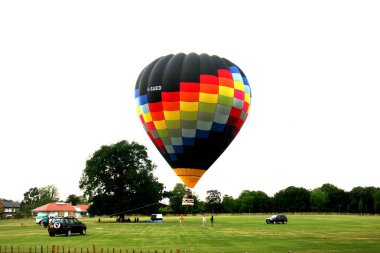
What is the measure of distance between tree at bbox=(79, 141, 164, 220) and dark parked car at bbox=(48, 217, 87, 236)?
3683 centimetres

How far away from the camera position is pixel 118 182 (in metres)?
79.6

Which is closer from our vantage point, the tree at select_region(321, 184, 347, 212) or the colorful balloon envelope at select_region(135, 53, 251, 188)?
the colorful balloon envelope at select_region(135, 53, 251, 188)

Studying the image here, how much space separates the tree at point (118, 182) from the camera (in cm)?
7738

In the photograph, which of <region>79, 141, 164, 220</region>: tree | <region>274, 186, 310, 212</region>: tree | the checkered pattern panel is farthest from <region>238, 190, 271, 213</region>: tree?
the checkered pattern panel

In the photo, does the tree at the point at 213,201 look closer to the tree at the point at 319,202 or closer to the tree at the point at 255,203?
the tree at the point at 255,203

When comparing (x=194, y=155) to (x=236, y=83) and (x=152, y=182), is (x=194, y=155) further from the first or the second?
(x=152, y=182)

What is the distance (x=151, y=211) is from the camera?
81000 mm

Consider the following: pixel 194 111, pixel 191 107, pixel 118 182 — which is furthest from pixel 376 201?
pixel 191 107

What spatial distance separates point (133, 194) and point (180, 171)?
A: 40.5 metres

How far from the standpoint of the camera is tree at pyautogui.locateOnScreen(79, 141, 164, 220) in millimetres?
77375

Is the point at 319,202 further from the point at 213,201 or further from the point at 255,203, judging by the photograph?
the point at 213,201

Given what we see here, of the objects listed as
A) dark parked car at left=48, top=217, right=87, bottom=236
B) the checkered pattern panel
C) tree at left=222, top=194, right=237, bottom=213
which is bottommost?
tree at left=222, top=194, right=237, bottom=213

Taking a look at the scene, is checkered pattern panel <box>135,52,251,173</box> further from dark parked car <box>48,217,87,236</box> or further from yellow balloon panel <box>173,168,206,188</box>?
dark parked car <box>48,217,87,236</box>

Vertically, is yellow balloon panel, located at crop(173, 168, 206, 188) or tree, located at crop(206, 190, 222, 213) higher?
yellow balloon panel, located at crop(173, 168, 206, 188)
